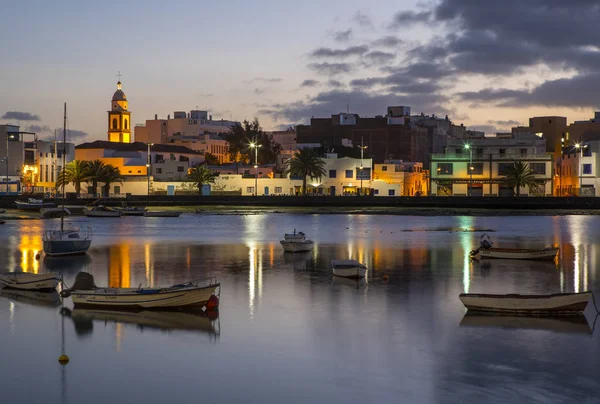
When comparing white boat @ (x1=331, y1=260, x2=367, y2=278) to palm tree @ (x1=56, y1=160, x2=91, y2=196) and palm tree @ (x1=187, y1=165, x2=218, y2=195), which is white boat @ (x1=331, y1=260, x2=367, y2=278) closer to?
palm tree @ (x1=187, y1=165, x2=218, y2=195)

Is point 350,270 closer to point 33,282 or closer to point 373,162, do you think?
point 33,282

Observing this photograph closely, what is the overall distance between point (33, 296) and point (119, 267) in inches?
482

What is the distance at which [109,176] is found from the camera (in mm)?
149625

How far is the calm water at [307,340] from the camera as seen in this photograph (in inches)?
960

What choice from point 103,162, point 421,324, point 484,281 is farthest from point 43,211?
point 421,324

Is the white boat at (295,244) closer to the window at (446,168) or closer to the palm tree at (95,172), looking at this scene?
the window at (446,168)

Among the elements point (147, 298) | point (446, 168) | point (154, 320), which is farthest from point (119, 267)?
point (446, 168)

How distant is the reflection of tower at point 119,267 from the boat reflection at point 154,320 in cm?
817

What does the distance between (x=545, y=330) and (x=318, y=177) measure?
112 meters

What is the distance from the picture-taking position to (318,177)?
143m

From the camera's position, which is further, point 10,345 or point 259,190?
point 259,190

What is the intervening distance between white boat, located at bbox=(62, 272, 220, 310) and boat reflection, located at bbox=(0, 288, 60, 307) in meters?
2.92

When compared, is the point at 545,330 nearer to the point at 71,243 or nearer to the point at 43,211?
the point at 71,243

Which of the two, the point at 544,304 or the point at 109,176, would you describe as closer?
the point at 544,304
